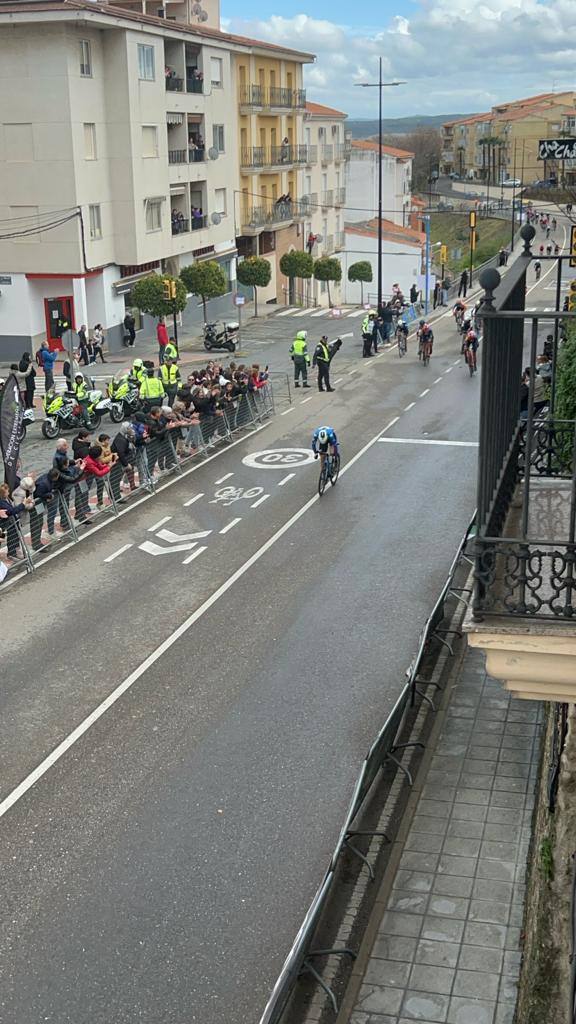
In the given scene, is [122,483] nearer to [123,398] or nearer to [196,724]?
[123,398]

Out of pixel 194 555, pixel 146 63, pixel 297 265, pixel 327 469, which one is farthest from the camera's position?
pixel 297 265

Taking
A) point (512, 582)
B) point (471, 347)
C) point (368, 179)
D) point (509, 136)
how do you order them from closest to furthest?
point (512, 582) < point (471, 347) < point (368, 179) < point (509, 136)

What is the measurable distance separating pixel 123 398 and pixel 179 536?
966cm

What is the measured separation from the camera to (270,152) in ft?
185

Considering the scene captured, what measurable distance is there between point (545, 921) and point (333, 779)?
3289mm

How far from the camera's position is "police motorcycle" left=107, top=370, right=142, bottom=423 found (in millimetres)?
26422

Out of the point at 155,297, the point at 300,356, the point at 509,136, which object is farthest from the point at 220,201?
the point at 509,136

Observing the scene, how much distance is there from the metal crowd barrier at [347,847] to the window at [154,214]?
3186 centimetres

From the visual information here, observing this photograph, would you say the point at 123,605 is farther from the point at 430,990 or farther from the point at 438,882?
the point at 430,990

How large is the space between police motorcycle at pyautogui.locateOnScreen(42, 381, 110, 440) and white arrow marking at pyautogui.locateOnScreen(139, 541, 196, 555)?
8.70 metres

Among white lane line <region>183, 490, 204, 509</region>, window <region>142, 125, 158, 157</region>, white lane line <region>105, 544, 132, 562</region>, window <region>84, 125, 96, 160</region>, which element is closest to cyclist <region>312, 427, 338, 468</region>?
white lane line <region>183, 490, 204, 509</region>

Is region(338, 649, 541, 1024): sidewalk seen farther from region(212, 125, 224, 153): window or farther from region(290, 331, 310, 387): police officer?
region(212, 125, 224, 153): window

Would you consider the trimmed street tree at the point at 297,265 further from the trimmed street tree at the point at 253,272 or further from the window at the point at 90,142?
the window at the point at 90,142

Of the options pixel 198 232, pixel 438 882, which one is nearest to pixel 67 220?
pixel 198 232
